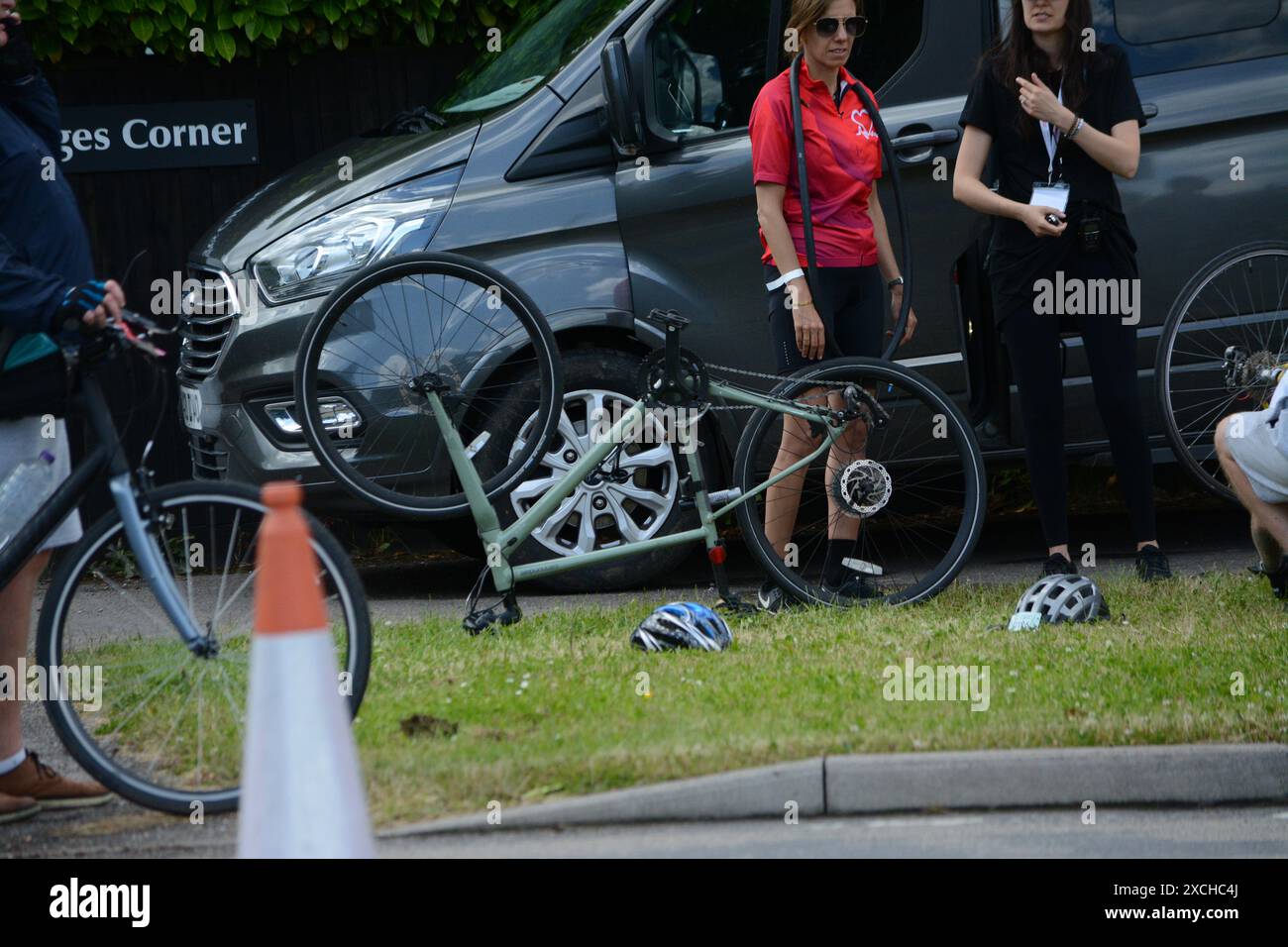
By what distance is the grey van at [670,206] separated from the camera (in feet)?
20.1

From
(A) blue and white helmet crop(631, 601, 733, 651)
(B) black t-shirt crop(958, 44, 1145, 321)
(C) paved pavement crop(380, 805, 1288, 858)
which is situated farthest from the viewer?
(B) black t-shirt crop(958, 44, 1145, 321)

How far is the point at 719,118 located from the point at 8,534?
10.7 ft

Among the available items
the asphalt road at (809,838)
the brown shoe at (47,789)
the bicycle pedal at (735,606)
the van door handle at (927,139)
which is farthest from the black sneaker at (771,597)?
the brown shoe at (47,789)

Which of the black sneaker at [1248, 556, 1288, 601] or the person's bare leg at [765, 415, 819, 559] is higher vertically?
the person's bare leg at [765, 415, 819, 559]

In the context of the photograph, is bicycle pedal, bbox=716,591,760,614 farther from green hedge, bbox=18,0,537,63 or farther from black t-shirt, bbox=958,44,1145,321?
green hedge, bbox=18,0,537,63

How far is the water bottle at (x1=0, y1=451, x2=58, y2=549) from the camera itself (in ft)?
13.2

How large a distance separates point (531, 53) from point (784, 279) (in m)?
1.68

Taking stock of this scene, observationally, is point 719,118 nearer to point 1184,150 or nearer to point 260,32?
point 1184,150

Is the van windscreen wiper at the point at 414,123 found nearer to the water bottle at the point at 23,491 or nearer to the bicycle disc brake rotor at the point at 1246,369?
the water bottle at the point at 23,491

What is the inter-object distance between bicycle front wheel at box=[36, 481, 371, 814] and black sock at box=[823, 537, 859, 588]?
2.22 metres

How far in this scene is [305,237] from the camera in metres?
6.11

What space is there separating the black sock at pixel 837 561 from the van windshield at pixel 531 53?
2.09 metres

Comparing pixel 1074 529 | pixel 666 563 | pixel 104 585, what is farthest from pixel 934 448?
pixel 104 585

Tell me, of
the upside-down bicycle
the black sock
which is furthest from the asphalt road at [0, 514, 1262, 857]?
the black sock
